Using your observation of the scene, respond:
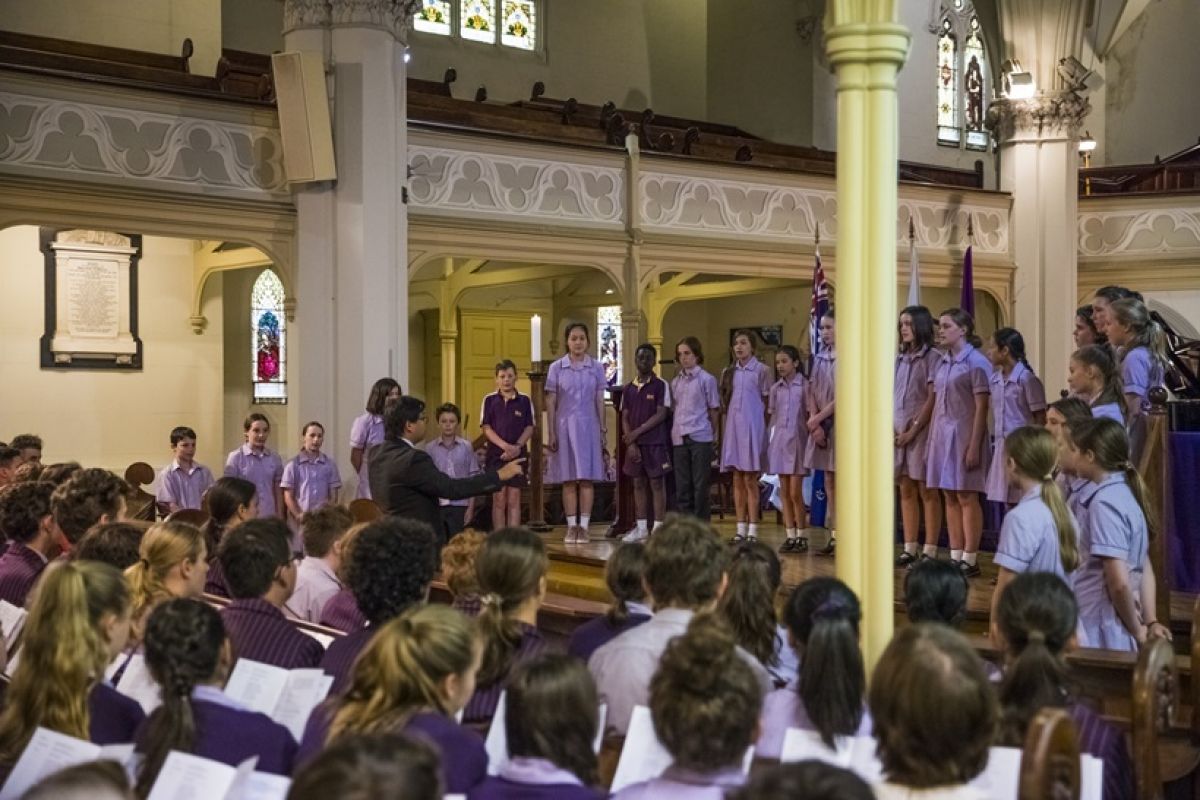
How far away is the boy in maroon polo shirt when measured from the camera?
834cm

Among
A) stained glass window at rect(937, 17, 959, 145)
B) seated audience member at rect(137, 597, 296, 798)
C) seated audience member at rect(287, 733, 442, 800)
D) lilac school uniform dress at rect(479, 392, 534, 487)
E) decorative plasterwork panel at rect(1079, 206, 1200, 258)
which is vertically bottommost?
seated audience member at rect(137, 597, 296, 798)

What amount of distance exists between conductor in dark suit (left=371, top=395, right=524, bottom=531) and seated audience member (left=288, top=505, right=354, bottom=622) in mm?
827

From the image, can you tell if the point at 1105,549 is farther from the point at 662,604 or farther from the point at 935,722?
the point at 935,722

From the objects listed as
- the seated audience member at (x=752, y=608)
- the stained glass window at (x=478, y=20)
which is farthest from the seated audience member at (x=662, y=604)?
the stained glass window at (x=478, y=20)

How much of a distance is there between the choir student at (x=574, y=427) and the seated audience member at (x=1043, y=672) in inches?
229

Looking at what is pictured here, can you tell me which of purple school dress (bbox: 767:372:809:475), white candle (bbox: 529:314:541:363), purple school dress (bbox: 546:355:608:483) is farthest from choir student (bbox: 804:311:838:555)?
white candle (bbox: 529:314:541:363)

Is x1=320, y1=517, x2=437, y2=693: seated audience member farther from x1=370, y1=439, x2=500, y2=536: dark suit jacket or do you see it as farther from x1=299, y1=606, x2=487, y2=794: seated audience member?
x1=370, y1=439, x2=500, y2=536: dark suit jacket

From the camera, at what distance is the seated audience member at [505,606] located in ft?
11.0

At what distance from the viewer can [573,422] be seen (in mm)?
8703

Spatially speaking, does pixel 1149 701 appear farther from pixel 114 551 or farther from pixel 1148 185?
pixel 1148 185

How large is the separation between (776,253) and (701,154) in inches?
53.8

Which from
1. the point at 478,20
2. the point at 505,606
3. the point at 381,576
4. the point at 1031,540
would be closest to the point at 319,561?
the point at 381,576

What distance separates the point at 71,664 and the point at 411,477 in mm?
3065

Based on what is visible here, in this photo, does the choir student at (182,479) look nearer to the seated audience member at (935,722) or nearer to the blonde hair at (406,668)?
the blonde hair at (406,668)
